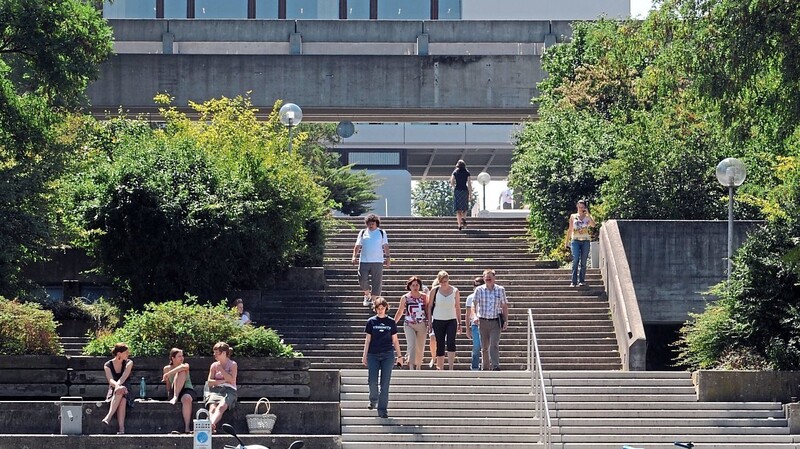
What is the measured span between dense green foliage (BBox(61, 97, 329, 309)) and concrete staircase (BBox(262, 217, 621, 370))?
0.89m

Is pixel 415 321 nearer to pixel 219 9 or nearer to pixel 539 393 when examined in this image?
pixel 539 393

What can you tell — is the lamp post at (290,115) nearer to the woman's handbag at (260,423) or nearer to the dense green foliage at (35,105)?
the dense green foliage at (35,105)

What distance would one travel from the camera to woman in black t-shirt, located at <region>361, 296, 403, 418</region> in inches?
784

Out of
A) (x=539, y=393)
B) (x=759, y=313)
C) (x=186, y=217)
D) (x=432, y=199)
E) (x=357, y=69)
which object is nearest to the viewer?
(x=539, y=393)

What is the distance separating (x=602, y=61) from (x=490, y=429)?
17459 mm

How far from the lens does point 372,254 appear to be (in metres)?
24.6

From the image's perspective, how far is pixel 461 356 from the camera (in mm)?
23891

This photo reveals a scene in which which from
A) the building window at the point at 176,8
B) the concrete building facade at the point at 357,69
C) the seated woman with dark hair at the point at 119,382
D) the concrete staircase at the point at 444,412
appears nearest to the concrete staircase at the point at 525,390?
the concrete staircase at the point at 444,412

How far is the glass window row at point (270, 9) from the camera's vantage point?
65.5 m

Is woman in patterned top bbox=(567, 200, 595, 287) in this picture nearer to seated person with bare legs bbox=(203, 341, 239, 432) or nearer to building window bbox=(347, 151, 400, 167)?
seated person with bare legs bbox=(203, 341, 239, 432)

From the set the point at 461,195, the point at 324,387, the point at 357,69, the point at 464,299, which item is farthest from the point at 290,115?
the point at 357,69

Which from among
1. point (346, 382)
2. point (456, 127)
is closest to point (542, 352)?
point (346, 382)

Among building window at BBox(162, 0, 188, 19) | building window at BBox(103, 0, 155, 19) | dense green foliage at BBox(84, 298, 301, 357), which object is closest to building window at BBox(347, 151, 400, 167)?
building window at BBox(162, 0, 188, 19)

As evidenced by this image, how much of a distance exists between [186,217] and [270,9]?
42033 millimetres
